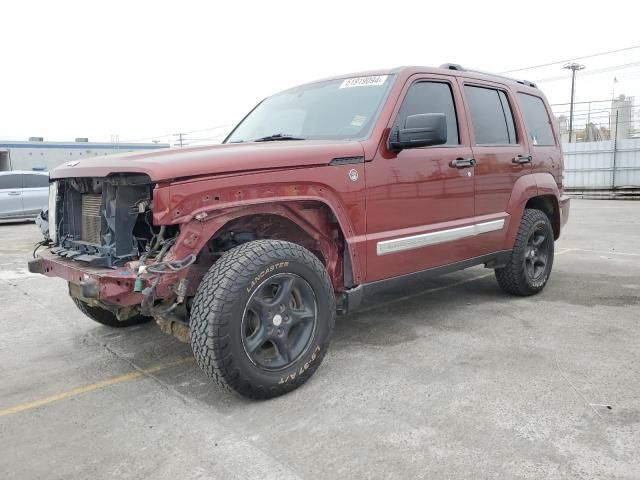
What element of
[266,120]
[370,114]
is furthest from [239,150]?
[266,120]

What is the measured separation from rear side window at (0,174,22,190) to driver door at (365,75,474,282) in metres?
13.3

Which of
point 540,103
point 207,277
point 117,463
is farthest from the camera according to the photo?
point 540,103

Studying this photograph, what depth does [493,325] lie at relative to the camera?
4.44 m

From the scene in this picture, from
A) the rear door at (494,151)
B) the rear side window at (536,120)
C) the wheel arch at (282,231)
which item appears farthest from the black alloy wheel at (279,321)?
the rear side window at (536,120)

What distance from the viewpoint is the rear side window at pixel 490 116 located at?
15.0 ft

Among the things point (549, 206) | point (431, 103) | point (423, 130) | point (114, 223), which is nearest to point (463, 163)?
point (431, 103)

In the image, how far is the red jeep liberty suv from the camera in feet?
9.50

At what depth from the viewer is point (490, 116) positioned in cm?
477

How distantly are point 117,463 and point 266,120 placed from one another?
296 centimetres

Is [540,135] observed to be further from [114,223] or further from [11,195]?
[11,195]

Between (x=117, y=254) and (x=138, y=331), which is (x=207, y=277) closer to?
(x=117, y=254)

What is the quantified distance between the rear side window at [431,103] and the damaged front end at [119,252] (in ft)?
6.20

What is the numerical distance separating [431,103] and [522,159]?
1.31m

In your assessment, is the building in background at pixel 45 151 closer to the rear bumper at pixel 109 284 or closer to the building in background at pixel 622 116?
the building in background at pixel 622 116
